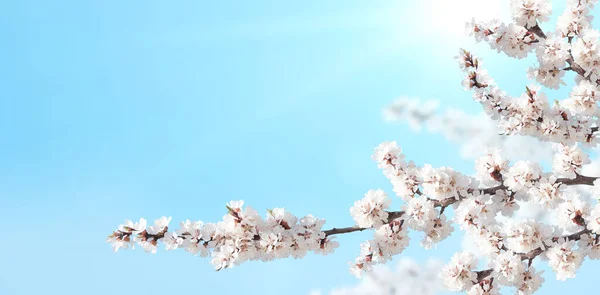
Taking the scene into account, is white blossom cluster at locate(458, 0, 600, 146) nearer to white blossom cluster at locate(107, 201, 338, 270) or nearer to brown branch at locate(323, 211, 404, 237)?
brown branch at locate(323, 211, 404, 237)

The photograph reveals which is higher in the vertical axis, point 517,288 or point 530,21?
point 530,21

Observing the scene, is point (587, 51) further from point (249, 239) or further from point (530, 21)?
point (249, 239)

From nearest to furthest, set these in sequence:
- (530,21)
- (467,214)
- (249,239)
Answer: (249,239), (467,214), (530,21)

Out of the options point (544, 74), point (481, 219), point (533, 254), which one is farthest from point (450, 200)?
point (544, 74)

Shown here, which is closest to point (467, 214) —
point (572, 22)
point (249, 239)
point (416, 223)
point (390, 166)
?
point (416, 223)

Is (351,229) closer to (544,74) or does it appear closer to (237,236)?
(237,236)
